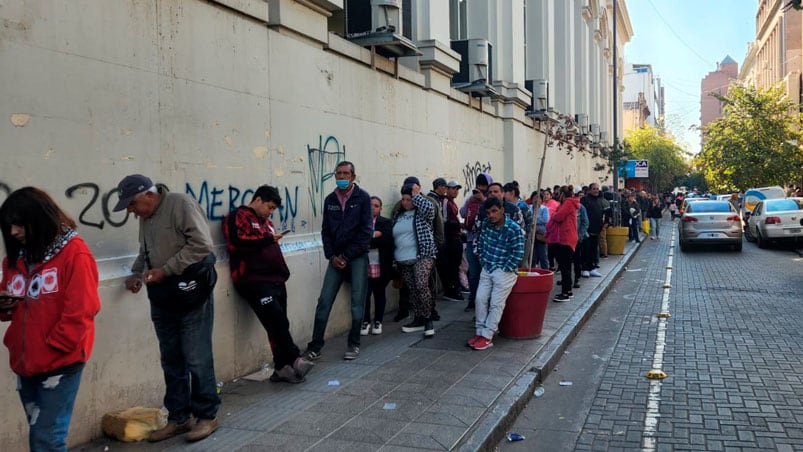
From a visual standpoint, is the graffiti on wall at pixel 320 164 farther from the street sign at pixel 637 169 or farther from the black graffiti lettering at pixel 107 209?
the street sign at pixel 637 169

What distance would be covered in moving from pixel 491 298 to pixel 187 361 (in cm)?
383

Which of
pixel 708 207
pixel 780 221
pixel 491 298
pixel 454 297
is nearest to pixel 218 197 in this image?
pixel 491 298

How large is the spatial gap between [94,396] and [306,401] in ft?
5.34

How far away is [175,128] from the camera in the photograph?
18.1 ft

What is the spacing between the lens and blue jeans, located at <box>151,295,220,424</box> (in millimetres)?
4684

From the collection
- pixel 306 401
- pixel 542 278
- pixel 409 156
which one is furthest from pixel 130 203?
pixel 409 156

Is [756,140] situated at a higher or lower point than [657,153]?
lower

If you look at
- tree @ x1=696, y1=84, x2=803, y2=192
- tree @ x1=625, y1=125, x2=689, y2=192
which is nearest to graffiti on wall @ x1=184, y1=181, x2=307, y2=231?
tree @ x1=696, y1=84, x2=803, y2=192

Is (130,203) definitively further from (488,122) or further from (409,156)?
(488,122)

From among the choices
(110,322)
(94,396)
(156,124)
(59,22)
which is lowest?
(94,396)

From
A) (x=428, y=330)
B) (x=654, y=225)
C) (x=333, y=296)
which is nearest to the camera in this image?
(x=333, y=296)

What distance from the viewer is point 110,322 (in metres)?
4.80

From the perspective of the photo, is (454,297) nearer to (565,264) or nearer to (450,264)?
(450,264)

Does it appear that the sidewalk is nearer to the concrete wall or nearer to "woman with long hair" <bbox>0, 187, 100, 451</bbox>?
the concrete wall
